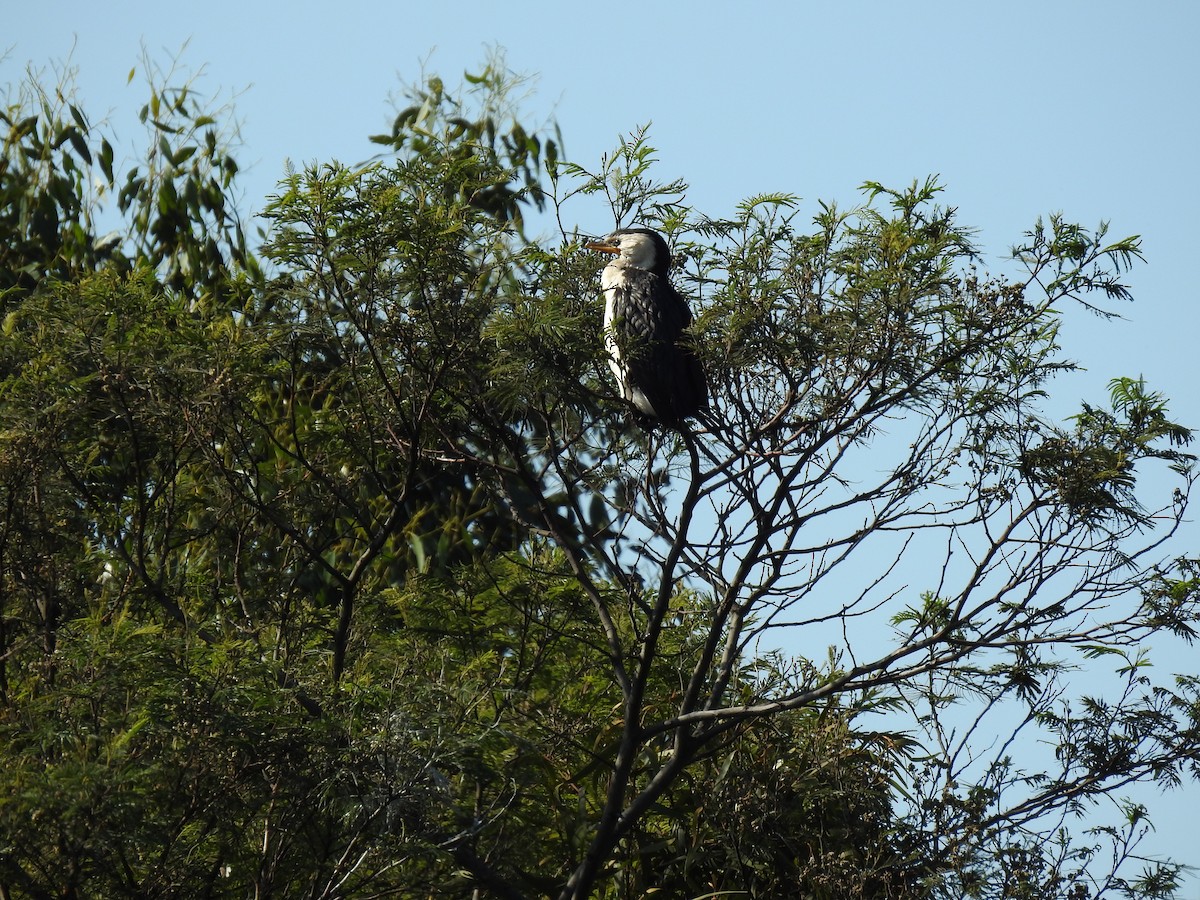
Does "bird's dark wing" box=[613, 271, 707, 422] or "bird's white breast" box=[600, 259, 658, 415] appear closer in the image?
"bird's white breast" box=[600, 259, 658, 415]

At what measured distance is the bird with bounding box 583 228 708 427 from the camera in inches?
182

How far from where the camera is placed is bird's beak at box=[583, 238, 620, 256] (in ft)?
15.9

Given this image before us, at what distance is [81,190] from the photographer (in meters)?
8.30

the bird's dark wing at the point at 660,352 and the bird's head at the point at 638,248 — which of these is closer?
the bird's dark wing at the point at 660,352

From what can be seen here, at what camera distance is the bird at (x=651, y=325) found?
182 inches

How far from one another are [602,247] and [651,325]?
13.2 inches

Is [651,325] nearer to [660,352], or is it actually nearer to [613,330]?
[660,352]

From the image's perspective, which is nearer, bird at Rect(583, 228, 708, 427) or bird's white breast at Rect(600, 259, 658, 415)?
bird's white breast at Rect(600, 259, 658, 415)

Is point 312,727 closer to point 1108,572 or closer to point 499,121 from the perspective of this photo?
point 1108,572

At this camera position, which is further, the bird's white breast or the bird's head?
the bird's head

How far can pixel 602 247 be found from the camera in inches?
191

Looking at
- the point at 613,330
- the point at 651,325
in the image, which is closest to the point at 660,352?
the point at 651,325

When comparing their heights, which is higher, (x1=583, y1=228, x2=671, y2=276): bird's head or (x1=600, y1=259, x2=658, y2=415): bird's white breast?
(x1=583, y1=228, x2=671, y2=276): bird's head

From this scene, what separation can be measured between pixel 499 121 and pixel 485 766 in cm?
454
